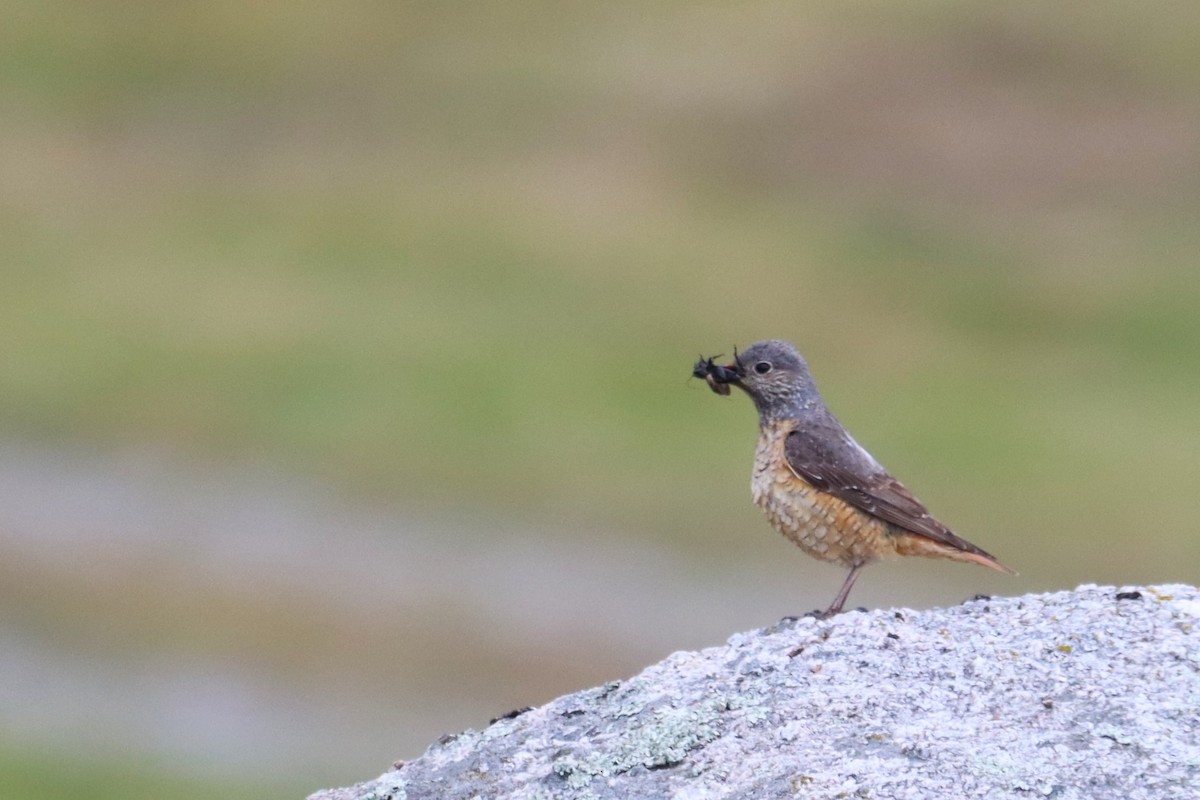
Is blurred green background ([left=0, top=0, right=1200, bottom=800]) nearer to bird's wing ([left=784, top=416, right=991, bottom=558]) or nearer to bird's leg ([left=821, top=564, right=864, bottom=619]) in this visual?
bird's wing ([left=784, top=416, right=991, bottom=558])

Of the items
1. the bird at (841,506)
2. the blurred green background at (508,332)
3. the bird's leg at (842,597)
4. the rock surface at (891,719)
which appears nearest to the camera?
the rock surface at (891,719)

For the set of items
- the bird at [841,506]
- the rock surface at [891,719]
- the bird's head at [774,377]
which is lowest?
the rock surface at [891,719]

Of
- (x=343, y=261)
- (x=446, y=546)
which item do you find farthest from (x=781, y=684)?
(x=343, y=261)

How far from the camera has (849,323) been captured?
24656 millimetres

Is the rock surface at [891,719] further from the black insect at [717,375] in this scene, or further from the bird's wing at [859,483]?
the black insect at [717,375]

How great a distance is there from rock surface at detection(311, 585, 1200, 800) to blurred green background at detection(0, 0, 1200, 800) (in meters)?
8.48

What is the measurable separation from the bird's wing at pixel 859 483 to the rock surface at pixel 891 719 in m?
1.91

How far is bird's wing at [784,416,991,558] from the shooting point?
→ 23.3 feet

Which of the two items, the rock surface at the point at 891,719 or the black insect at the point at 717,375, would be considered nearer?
the rock surface at the point at 891,719

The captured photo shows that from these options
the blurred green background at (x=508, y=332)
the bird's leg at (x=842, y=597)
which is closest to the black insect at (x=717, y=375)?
the bird's leg at (x=842, y=597)

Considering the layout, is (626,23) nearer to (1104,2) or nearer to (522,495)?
(1104,2)

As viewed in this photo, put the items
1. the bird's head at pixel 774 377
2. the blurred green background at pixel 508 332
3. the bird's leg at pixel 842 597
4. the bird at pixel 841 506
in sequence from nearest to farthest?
the bird's leg at pixel 842 597
the bird at pixel 841 506
the bird's head at pixel 774 377
the blurred green background at pixel 508 332

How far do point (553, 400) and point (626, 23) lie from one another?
519 inches

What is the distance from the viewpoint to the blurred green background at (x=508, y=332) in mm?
15656
